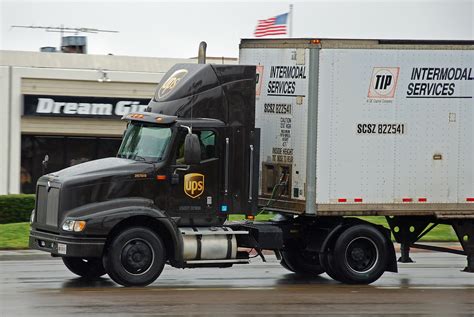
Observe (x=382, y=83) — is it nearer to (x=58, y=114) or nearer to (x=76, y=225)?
(x=76, y=225)

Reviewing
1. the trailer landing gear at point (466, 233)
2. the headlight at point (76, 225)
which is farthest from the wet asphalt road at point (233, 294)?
the headlight at point (76, 225)

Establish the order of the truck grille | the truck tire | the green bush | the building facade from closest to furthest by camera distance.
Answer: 1. the truck tire
2. the truck grille
3. the green bush
4. the building facade

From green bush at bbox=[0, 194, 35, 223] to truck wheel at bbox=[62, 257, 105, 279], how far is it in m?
13.1

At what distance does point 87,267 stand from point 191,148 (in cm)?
275

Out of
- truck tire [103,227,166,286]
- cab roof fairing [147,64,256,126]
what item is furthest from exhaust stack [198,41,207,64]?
truck tire [103,227,166,286]

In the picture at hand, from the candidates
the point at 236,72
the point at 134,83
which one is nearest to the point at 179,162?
the point at 236,72

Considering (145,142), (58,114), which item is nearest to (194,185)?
(145,142)

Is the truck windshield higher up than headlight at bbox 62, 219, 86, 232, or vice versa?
the truck windshield

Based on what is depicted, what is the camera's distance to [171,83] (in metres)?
16.9

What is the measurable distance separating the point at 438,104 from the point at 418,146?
0.76 meters

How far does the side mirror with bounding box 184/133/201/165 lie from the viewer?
16.0 meters

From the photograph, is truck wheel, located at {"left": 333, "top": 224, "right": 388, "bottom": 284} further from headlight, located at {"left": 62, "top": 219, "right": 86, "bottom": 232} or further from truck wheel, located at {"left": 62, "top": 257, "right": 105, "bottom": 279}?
headlight, located at {"left": 62, "top": 219, "right": 86, "bottom": 232}

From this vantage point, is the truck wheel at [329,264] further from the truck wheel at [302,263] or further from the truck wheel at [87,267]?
the truck wheel at [87,267]

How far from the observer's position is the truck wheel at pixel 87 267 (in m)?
17.0
